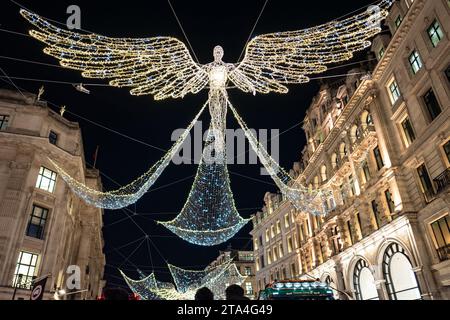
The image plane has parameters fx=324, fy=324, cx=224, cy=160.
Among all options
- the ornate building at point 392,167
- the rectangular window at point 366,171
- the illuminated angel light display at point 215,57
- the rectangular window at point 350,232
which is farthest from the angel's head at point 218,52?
the rectangular window at point 350,232

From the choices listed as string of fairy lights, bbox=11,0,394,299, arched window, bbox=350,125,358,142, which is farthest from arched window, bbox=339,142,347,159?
string of fairy lights, bbox=11,0,394,299

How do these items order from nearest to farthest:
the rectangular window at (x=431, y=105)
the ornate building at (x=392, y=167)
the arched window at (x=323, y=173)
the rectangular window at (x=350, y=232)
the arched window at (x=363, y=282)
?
the ornate building at (x=392, y=167), the rectangular window at (x=431, y=105), the arched window at (x=363, y=282), the rectangular window at (x=350, y=232), the arched window at (x=323, y=173)

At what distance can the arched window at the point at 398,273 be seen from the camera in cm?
2084

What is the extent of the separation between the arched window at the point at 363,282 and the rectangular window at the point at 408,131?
9804 millimetres

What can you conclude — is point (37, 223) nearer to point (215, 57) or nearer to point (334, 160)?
point (215, 57)

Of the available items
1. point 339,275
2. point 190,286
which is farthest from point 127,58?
point 190,286

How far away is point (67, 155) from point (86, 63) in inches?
768

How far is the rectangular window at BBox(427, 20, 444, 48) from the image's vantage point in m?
18.2

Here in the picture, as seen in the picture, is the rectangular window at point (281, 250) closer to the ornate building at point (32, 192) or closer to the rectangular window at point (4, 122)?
the ornate building at point (32, 192)

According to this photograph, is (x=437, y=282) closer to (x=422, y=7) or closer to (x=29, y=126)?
(x=422, y=7)

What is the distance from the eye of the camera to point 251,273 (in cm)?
7162

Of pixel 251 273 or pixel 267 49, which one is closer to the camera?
pixel 267 49

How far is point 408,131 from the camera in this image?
72.1ft
